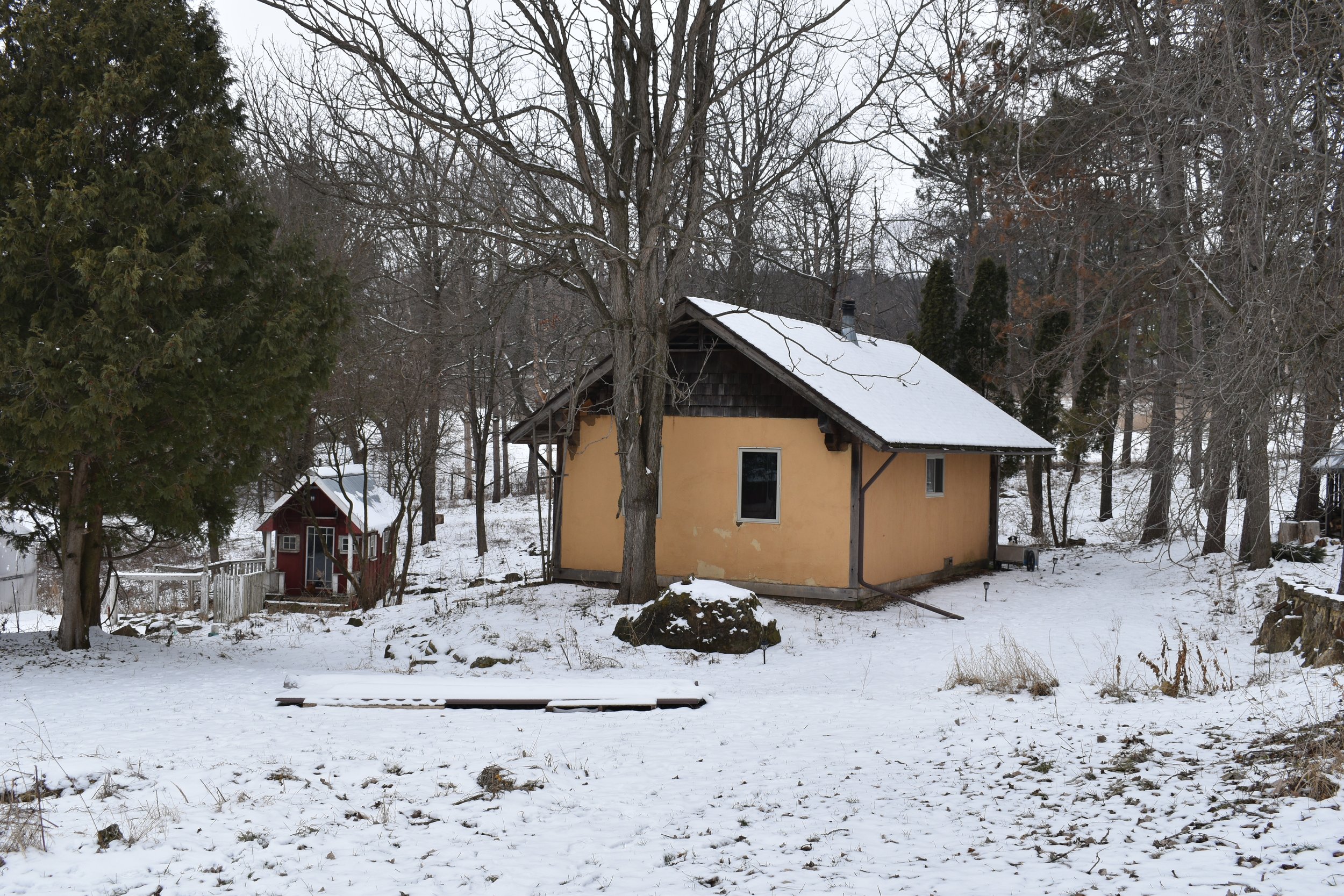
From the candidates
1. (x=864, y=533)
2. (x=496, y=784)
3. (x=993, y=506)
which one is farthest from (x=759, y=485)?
(x=496, y=784)

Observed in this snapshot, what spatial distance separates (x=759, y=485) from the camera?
15.7 m

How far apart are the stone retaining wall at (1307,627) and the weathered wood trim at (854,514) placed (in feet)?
17.3

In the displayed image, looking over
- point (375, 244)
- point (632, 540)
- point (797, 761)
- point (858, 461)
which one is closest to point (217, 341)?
point (632, 540)

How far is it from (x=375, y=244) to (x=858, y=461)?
1297 centimetres

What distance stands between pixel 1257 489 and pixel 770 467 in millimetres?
7292

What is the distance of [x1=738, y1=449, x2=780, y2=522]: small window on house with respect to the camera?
15.6 m

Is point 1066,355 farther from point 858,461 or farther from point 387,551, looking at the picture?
point 387,551

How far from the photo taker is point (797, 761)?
23.4 feet

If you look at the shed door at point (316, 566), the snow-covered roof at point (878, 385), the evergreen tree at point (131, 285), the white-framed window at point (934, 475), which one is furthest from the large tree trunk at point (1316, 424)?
the shed door at point (316, 566)

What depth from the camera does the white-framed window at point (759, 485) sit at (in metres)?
15.6

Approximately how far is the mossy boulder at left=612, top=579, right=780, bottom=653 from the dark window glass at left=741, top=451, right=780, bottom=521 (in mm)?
3011

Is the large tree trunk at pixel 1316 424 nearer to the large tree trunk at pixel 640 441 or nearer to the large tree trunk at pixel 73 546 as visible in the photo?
the large tree trunk at pixel 640 441

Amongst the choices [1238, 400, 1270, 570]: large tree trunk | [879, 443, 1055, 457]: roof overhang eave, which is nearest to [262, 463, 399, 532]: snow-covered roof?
[879, 443, 1055, 457]: roof overhang eave

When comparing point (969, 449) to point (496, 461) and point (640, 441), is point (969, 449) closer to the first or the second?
point (640, 441)
